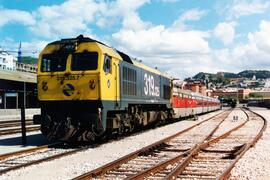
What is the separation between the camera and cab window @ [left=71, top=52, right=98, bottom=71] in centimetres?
1362

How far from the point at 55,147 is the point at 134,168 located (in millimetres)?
5143

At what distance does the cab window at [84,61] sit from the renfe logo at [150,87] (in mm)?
5706

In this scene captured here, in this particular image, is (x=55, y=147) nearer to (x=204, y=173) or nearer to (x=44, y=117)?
(x=44, y=117)

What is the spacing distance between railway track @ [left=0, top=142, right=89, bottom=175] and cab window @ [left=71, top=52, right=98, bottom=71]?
266cm

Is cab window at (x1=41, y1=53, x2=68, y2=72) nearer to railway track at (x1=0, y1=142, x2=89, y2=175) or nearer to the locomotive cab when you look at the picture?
the locomotive cab

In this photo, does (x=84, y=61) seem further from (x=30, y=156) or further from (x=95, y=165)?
(x=95, y=165)

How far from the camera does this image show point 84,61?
1379cm

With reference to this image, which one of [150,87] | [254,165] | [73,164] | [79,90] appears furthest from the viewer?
[150,87]

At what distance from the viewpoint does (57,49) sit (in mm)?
14289

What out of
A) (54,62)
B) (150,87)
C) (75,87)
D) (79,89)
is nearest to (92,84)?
(79,89)

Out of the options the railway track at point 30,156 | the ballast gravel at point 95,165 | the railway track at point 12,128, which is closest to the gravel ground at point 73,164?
the ballast gravel at point 95,165

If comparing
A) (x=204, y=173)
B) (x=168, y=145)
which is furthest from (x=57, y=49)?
(x=204, y=173)

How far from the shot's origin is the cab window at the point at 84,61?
1362 centimetres

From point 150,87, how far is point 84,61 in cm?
677
